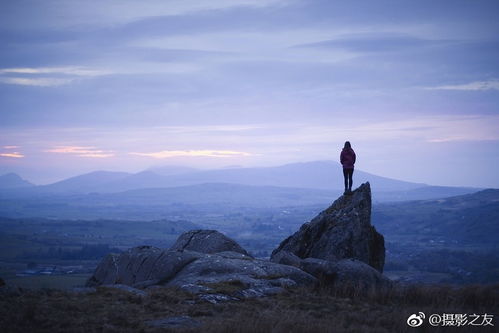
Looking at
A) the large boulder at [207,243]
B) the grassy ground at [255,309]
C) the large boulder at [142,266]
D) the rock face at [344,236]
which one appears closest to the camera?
the grassy ground at [255,309]

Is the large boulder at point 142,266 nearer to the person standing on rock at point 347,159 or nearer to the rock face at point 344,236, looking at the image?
the rock face at point 344,236

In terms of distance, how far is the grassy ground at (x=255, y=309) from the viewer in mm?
12789

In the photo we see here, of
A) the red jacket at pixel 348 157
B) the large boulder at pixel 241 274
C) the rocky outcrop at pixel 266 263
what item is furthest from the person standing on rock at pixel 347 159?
the large boulder at pixel 241 274

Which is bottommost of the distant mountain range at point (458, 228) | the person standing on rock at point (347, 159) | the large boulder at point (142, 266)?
the distant mountain range at point (458, 228)

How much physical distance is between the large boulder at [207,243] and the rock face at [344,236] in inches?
103

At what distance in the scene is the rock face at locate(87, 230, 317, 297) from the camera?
1842 centimetres

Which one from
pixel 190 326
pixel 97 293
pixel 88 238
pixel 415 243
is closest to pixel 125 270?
pixel 97 293

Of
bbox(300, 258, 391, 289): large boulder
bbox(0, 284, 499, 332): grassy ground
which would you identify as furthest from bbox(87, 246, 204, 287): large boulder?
bbox(300, 258, 391, 289): large boulder

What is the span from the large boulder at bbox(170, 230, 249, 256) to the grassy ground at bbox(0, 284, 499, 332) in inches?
324

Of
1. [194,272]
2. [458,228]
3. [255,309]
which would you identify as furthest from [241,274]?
[458,228]

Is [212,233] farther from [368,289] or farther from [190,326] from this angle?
[190,326]

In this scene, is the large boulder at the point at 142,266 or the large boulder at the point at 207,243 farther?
the large boulder at the point at 207,243

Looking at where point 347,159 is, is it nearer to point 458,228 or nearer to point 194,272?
point 194,272

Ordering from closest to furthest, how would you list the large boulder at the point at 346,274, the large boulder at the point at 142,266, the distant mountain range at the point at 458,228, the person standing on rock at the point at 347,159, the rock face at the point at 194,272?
the rock face at the point at 194,272
the large boulder at the point at 346,274
the large boulder at the point at 142,266
the person standing on rock at the point at 347,159
the distant mountain range at the point at 458,228
